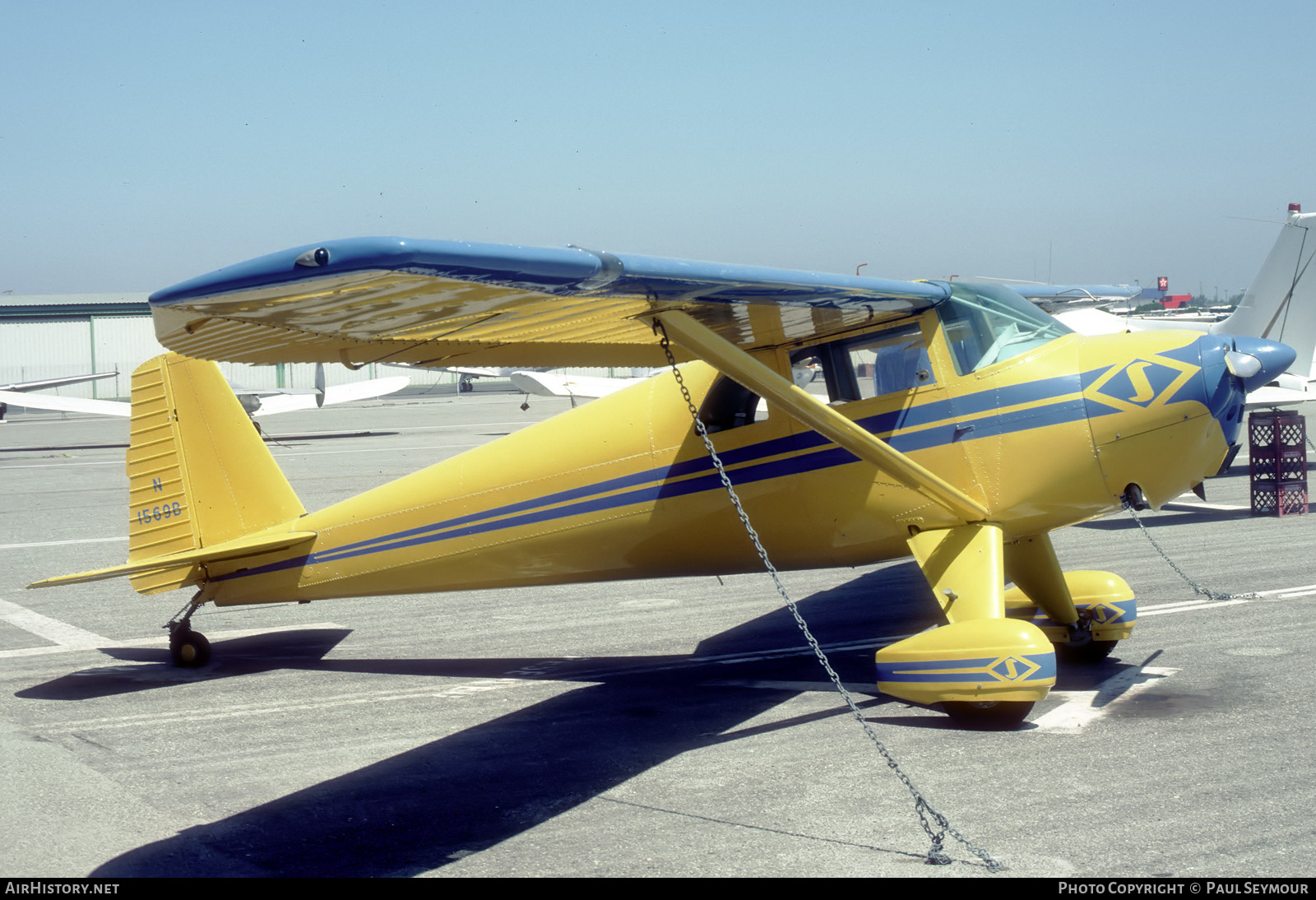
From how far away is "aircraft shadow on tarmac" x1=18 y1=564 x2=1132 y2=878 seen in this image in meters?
4.77

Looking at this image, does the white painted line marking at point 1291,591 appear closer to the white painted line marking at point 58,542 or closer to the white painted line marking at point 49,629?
the white painted line marking at point 49,629

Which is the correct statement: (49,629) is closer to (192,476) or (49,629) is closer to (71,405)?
(192,476)

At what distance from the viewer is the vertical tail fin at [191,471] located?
8.48 metres

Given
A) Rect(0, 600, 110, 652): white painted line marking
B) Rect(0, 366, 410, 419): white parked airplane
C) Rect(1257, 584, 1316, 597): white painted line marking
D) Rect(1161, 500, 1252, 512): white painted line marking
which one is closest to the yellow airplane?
Rect(0, 600, 110, 652): white painted line marking

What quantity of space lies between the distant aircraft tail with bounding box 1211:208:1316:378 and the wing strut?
12.3 meters

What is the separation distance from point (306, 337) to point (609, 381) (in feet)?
117

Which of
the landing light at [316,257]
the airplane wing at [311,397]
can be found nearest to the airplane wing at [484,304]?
the landing light at [316,257]

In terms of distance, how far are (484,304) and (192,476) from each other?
4595mm

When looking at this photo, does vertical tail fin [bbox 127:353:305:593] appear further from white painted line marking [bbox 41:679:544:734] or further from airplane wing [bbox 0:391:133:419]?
airplane wing [bbox 0:391:133:419]

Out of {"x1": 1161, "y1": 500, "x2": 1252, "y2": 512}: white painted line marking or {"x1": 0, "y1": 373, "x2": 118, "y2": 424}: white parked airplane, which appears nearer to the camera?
{"x1": 1161, "y1": 500, "x2": 1252, "y2": 512}: white painted line marking

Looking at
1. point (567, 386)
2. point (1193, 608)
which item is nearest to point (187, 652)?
point (1193, 608)

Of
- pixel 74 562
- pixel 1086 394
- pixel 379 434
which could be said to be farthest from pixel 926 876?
pixel 379 434

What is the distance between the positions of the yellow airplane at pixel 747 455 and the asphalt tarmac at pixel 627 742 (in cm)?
74
